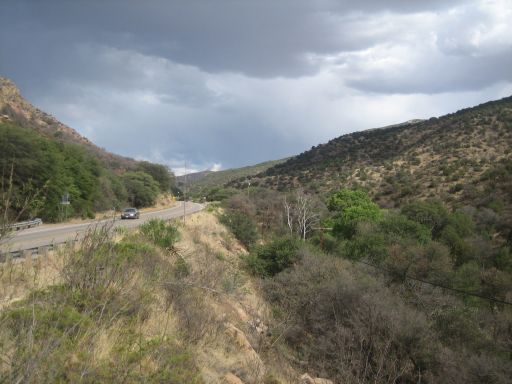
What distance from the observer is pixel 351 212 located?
40.8 m

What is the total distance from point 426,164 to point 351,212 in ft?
84.8

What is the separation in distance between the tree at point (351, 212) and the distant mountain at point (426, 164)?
9418 mm

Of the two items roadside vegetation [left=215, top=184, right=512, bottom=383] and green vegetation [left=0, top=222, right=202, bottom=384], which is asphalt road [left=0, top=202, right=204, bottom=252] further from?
roadside vegetation [left=215, top=184, right=512, bottom=383]

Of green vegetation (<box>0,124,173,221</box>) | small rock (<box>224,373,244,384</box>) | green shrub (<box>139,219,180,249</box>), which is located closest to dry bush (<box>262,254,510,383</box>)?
small rock (<box>224,373,244,384</box>)

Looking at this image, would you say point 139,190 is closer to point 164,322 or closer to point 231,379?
point 164,322

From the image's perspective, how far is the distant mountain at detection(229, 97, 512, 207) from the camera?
4806 cm

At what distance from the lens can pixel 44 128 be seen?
254 ft

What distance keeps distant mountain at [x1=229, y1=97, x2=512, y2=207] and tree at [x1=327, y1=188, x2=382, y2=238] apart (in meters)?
9.42

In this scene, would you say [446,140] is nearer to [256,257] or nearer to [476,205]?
[476,205]

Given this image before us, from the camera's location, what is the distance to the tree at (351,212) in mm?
39906

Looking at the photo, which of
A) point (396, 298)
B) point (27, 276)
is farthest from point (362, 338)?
point (27, 276)

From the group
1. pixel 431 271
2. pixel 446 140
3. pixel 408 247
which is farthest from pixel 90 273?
pixel 446 140

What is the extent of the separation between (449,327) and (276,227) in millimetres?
26312

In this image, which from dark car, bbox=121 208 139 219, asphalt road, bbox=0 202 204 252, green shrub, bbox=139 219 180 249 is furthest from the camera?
dark car, bbox=121 208 139 219
